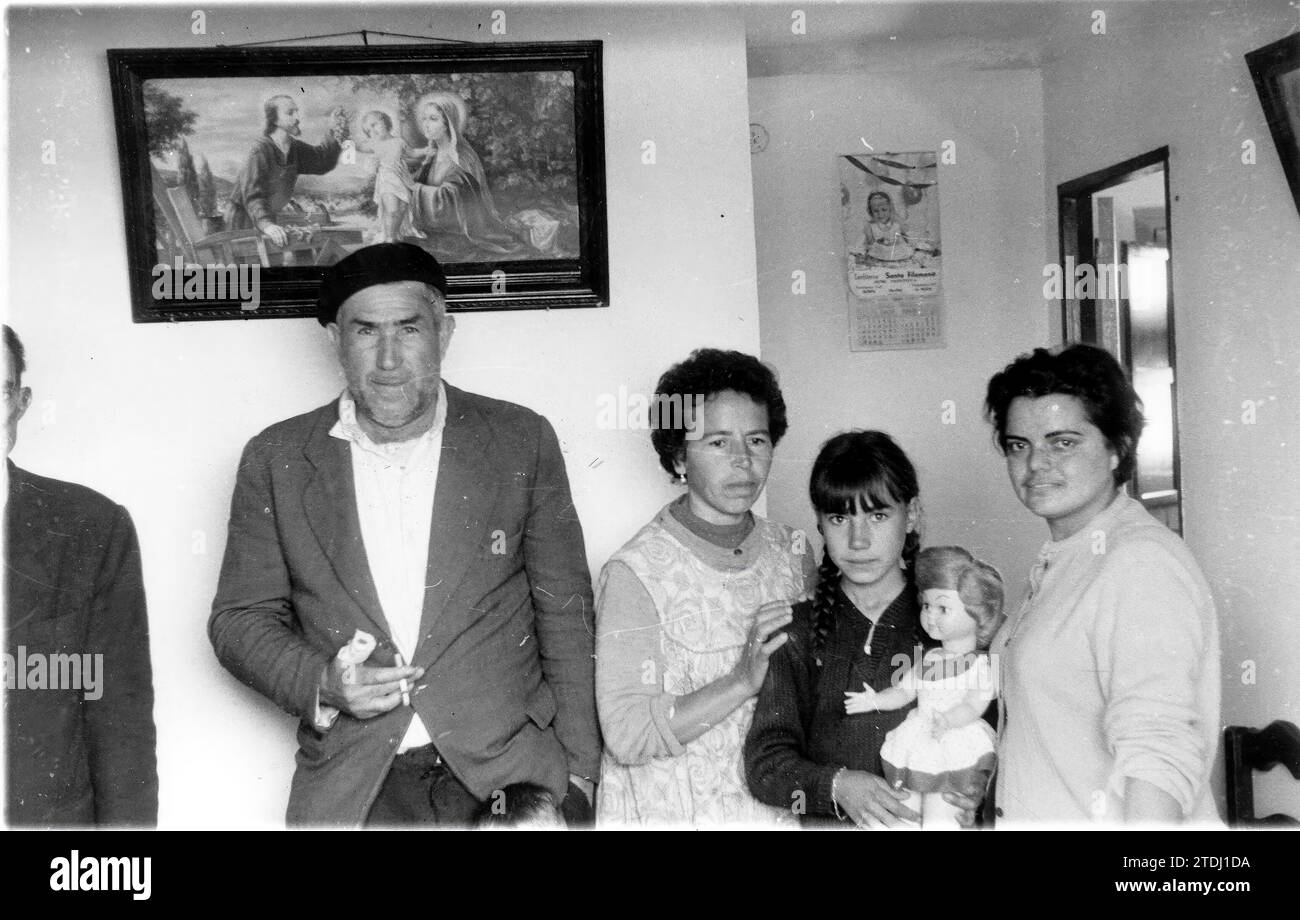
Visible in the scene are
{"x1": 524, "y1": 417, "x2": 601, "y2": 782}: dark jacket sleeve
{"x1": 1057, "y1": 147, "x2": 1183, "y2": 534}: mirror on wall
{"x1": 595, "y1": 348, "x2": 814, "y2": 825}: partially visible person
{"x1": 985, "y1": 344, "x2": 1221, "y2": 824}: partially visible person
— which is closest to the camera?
{"x1": 985, "y1": 344, "x2": 1221, "y2": 824}: partially visible person

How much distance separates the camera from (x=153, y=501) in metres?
2.11

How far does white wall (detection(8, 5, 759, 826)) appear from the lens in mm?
2043

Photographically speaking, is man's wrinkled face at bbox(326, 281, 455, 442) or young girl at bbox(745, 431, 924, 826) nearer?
young girl at bbox(745, 431, 924, 826)

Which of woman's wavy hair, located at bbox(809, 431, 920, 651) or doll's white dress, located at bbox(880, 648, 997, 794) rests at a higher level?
woman's wavy hair, located at bbox(809, 431, 920, 651)

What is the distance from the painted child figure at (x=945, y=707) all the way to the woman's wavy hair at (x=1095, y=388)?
294 millimetres

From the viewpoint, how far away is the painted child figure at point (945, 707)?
1608mm

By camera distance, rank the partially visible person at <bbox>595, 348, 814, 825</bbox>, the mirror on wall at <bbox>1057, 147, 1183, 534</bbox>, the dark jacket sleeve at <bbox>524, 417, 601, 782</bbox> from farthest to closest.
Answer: the mirror on wall at <bbox>1057, 147, 1183, 534</bbox>
the dark jacket sleeve at <bbox>524, 417, 601, 782</bbox>
the partially visible person at <bbox>595, 348, 814, 825</bbox>

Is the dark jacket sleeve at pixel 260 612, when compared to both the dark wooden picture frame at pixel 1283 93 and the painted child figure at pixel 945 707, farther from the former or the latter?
the dark wooden picture frame at pixel 1283 93

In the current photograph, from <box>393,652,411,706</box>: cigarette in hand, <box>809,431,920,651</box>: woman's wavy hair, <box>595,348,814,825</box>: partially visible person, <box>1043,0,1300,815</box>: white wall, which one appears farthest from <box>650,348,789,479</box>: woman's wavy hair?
<box>1043,0,1300,815</box>: white wall

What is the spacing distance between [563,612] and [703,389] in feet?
1.56

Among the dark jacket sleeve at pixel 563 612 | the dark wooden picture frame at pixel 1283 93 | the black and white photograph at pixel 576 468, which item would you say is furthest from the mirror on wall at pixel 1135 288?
the dark jacket sleeve at pixel 563 612

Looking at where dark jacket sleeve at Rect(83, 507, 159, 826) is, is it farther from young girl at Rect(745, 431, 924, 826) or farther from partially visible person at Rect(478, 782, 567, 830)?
young girl at Rect(745, 431, 924, 826)

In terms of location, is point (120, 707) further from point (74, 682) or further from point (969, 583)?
point (969, 583)
